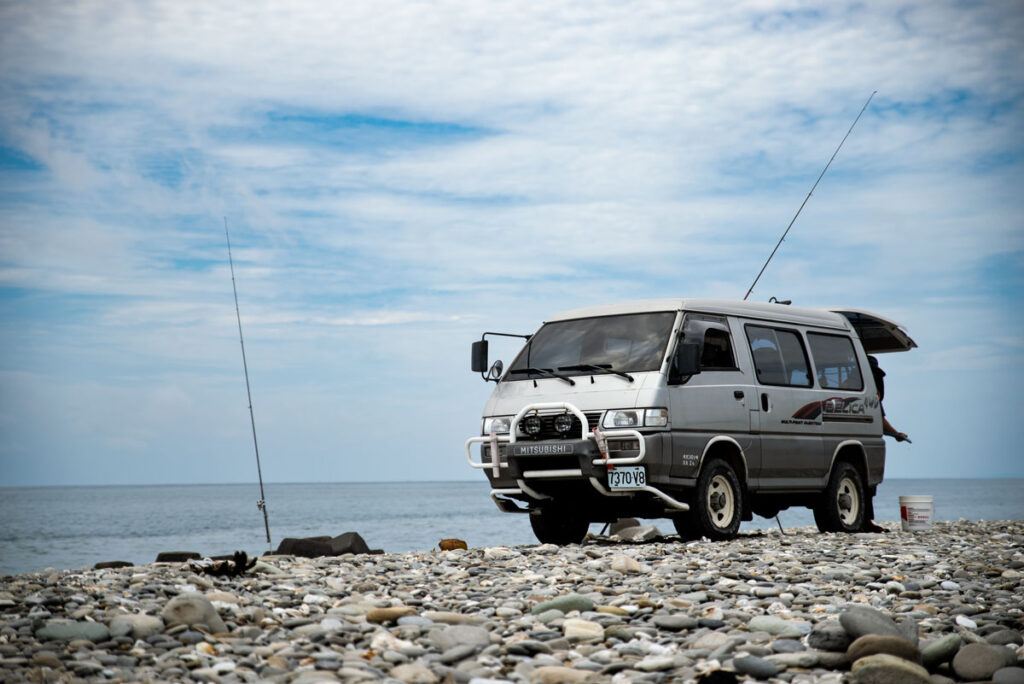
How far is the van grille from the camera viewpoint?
33.8ft

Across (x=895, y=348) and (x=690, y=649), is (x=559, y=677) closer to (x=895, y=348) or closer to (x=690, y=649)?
(x=690, y=649)

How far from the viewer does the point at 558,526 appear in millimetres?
11594

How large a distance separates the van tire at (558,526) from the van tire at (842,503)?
280 cm

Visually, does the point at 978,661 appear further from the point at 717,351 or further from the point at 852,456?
the point at 852,456

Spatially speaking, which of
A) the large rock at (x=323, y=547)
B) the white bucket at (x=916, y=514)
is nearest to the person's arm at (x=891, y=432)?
the white bucket at (x=916, y=514)

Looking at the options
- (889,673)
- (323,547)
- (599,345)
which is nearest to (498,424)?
(599,345)

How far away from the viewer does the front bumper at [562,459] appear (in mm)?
10078

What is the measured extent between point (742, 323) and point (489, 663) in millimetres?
6688

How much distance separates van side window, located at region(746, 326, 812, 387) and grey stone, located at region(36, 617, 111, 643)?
289 inches

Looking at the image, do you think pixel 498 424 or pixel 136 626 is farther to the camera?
pixel 498 424

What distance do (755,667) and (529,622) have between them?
1494 millimetres

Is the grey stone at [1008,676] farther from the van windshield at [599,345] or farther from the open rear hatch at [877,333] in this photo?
the open rear hatch at [877,333]

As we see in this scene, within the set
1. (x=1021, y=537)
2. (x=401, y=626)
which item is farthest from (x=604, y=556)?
(x=1021, y=537)

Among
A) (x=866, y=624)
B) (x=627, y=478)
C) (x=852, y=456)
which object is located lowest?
(x=866, y=624)
